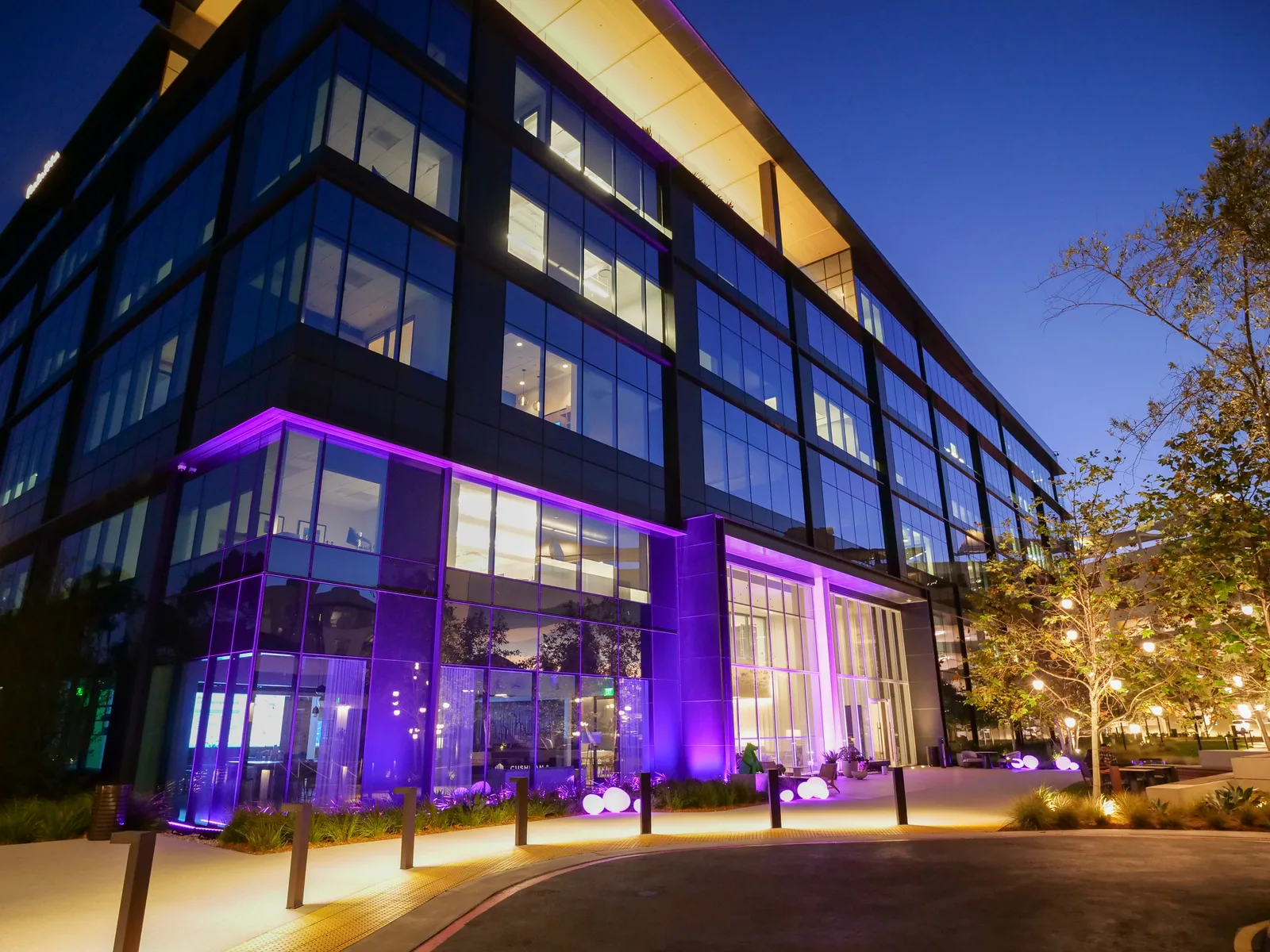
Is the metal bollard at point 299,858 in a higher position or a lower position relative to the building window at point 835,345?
lower

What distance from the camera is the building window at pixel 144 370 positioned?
2188cm

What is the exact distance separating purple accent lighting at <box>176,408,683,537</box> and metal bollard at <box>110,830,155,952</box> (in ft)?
36.2

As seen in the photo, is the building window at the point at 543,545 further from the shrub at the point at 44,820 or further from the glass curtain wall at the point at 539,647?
the shrub at the point at 44,820

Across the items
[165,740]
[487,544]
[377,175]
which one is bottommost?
[165,740]

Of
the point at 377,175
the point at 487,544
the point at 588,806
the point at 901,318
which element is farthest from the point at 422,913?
the point at 901,318

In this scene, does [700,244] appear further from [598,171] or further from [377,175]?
[377,175]

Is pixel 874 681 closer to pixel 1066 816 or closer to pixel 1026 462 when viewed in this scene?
pixel 1066 816

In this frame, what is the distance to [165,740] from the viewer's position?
17.8 meters

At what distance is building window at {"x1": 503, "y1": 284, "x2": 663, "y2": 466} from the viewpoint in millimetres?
22188

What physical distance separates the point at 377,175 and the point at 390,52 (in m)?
3.67

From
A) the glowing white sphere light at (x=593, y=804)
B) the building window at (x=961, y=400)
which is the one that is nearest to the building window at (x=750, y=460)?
the glowing white sphere light at (x=593, y=804)

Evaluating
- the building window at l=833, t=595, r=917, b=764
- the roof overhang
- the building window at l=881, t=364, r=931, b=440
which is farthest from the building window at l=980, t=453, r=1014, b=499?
the roof overhang

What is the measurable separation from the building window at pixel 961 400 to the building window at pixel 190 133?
39543mm

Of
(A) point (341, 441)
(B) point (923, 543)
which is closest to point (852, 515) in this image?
(B) point (923, 543)
